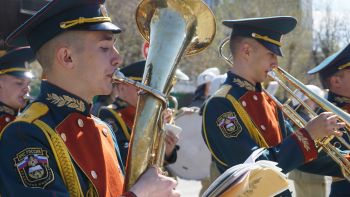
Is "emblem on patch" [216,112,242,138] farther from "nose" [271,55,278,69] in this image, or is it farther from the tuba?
the tuba

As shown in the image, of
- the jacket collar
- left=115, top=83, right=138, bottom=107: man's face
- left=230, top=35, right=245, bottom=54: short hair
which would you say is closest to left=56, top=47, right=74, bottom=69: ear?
left=230, top=35, right=245, bottom=54: short hair

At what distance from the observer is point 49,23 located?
256cm

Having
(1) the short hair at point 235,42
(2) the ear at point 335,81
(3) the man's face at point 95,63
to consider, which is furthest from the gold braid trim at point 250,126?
(3) the man's face at point 95,63

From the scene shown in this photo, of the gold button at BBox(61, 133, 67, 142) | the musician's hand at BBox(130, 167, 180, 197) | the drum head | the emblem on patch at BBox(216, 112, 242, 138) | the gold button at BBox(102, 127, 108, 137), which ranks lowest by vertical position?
the drum head

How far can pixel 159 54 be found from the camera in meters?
2.64

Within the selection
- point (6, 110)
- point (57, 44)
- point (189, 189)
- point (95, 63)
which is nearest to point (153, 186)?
point (95, 63)

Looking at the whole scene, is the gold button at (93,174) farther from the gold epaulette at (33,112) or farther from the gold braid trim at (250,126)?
the gold braid trim at (250,126)

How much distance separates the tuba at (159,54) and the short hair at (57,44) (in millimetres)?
257

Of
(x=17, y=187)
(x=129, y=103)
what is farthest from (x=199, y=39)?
(x=129, y=103)

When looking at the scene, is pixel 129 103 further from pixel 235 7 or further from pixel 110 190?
pixel 235 7

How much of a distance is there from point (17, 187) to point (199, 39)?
4.51 ft

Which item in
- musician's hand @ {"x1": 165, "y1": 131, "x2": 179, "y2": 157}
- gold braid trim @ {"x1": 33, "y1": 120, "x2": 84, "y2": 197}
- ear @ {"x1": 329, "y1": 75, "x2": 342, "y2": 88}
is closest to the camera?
gold braid trim @ {"x1": 33, "y1": 120, "x2": 84, "y2": 197}

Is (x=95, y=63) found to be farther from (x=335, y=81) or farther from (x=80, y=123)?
(x=335, y=81)

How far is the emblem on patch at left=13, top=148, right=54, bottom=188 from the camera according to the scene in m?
2.26
